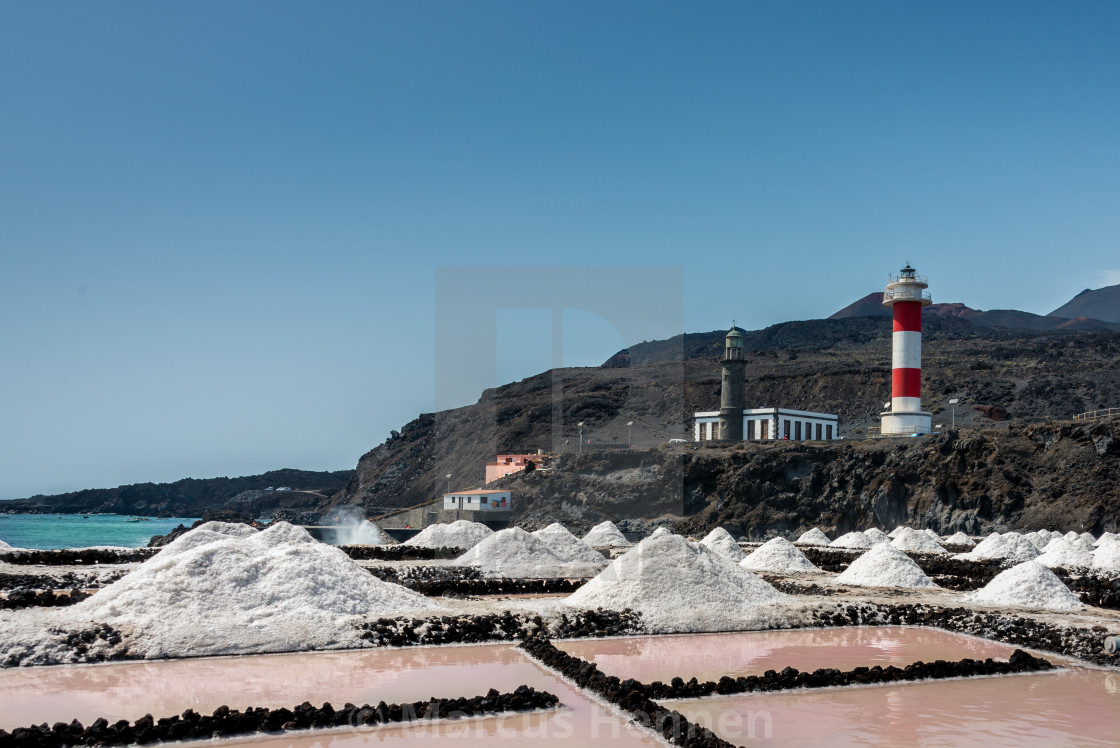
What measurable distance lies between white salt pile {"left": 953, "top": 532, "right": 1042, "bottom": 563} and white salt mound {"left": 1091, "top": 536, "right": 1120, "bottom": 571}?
2998mm

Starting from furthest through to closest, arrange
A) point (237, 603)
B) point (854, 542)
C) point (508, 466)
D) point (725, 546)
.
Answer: point (508, 466)
point (854, 542)
point (725, 546)
point (237, 603)

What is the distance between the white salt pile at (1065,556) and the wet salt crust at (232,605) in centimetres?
2487

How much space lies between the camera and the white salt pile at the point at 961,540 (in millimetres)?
42719

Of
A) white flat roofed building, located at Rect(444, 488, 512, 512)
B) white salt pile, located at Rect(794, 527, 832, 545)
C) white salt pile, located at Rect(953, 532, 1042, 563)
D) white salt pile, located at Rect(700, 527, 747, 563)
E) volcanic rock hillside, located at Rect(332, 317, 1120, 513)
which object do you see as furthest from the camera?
volcanic rock hillside, located at Rect(332, 317, 1120, 513)

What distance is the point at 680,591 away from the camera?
62.4 ft

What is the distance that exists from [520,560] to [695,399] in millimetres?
86867

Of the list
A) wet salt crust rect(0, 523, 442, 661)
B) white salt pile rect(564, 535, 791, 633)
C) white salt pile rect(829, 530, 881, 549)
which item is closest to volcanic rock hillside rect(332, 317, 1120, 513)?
white salt pile rect(829, 530, 881, 549)

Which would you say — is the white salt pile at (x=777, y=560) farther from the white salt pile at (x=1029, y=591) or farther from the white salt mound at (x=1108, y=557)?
the white salt mound at (x=1108, y=557)

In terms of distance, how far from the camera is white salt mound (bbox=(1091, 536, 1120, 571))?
99.7ft

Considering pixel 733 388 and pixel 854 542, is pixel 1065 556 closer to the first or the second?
pixel 854 542

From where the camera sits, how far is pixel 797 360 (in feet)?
436

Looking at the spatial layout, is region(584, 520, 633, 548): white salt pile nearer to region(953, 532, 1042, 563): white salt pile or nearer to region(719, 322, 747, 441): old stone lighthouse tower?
region(953, 532, 1042, 563): white salt pile

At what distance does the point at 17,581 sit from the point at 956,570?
97.2 feet

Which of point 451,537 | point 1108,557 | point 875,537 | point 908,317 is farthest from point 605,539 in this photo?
point 908,317
